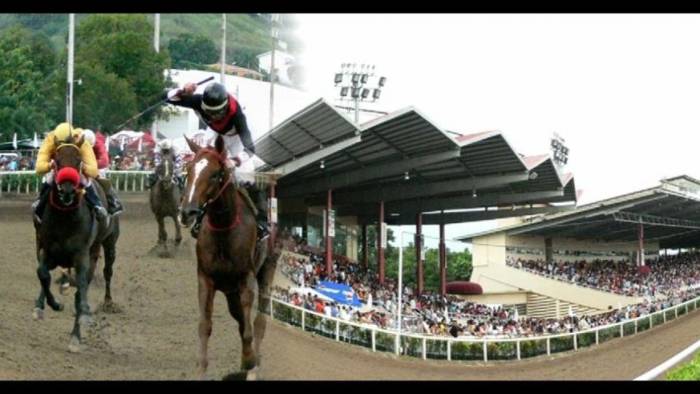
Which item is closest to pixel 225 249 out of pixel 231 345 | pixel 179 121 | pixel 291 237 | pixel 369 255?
pixel 231 345

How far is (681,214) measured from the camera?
39.4 ft

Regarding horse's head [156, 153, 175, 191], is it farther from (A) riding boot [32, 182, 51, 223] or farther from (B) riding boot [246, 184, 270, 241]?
(B) riding boot [246, 184, 270, 241]

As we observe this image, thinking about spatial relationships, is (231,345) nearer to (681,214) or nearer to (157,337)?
(157,337)

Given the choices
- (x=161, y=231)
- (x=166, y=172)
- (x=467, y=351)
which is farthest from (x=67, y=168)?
(x=166, y=172)

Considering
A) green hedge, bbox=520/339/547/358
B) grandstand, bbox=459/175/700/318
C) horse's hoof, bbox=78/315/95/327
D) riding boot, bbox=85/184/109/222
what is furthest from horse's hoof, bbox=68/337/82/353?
grandstand, bbox=459/175/700/318

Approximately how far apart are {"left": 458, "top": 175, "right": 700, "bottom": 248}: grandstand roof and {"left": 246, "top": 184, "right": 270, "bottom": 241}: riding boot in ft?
15.3

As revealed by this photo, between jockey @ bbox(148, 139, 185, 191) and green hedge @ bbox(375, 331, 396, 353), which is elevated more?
jockey @ bbox(148, 139, 185, 191)

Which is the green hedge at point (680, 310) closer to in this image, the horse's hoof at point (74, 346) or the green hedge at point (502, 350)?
the green hedge at point (502, 350)

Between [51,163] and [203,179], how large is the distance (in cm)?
156

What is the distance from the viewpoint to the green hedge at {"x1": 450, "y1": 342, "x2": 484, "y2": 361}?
25.7ft

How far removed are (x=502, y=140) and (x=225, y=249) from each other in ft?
23.2

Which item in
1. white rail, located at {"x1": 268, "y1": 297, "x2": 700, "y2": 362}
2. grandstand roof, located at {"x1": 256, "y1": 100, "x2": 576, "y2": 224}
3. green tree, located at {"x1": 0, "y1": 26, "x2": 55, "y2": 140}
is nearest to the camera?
white rail, located at {"x1": 268, "y1": 297, "x2": 700, "y2": 362}

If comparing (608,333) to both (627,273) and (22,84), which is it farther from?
(22,84)

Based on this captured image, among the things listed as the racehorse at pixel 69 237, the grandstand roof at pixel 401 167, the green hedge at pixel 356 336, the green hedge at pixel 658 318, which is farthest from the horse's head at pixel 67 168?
the green hedge at pixel 658 318
